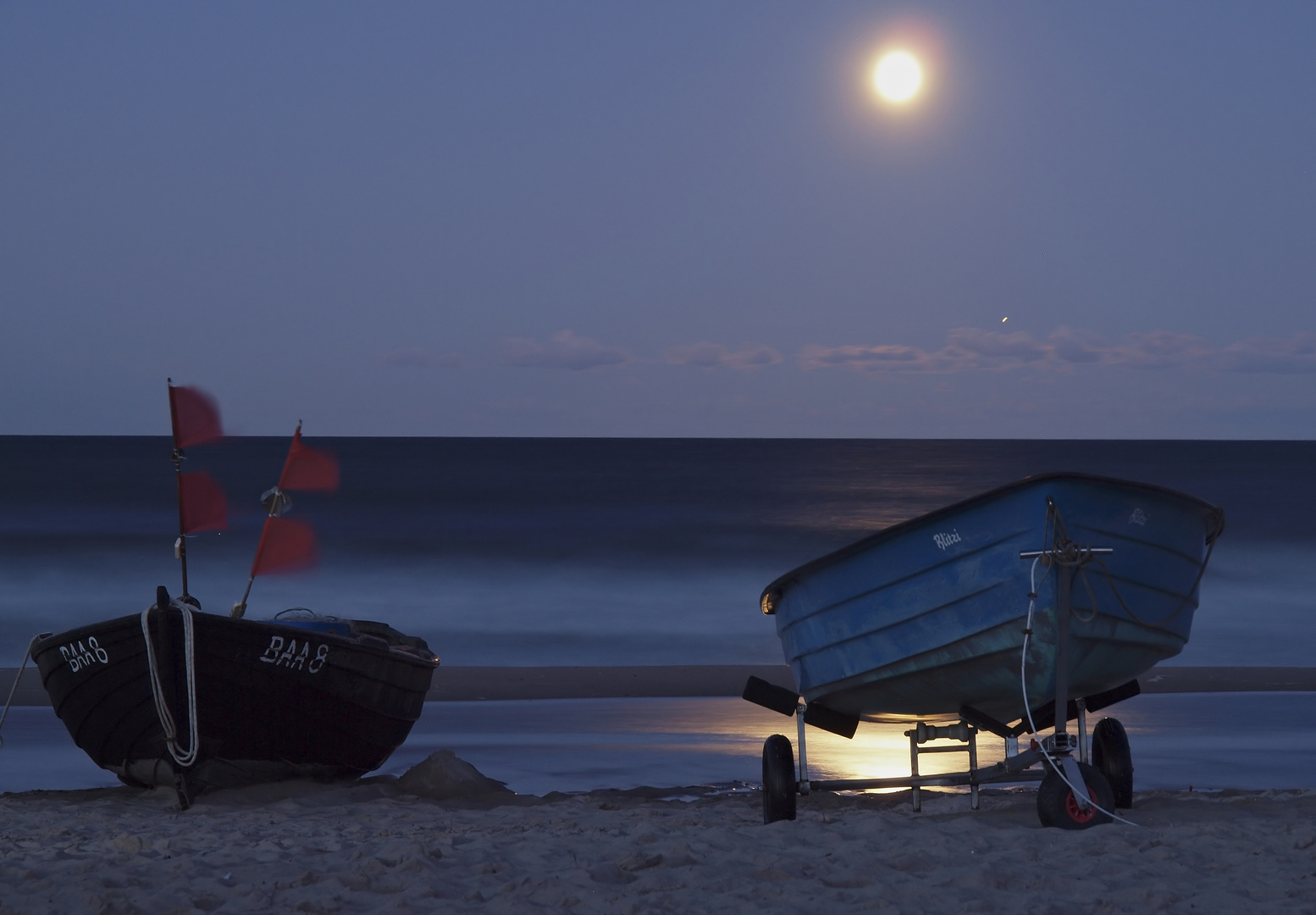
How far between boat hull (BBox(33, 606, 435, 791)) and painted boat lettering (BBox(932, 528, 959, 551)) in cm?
403

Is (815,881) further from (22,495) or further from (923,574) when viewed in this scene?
(22,495)

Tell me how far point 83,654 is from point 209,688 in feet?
2.93

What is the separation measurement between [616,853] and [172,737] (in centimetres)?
362

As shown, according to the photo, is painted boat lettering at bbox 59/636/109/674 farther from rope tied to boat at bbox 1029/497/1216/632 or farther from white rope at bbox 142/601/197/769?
rope tied to boat at bbox 1029/497/1216/632

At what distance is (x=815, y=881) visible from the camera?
4.87m

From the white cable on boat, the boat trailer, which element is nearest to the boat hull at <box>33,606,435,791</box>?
the boat trailer

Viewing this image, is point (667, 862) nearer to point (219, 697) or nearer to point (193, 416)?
point (219, 697)

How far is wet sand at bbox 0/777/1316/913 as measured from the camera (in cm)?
452

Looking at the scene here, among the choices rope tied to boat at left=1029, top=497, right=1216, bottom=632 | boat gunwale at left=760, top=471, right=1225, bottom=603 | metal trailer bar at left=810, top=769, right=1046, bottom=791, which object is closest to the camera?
rope tied to boat at left=1029, top=497, right=1216, bottom=632

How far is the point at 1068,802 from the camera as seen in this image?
5859 mm

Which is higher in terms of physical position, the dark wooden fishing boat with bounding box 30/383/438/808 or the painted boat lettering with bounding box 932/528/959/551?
the painted boat lettering with bounding box 932/528/959/551

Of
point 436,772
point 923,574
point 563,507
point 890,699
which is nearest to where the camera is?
point 923,574

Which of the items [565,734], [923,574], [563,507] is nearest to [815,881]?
[923,574]

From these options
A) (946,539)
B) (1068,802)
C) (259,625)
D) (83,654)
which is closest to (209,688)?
(259,625)
